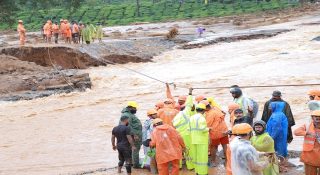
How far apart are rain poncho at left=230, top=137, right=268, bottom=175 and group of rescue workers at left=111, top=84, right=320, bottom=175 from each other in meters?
0.29

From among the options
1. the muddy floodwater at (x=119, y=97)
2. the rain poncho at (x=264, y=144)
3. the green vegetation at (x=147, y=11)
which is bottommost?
the muddy floodwater at (x=119, y=97)

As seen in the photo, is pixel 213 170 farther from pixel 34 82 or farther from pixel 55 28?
pixel 55 28

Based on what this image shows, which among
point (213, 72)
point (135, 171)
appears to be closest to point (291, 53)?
point (213, 72)

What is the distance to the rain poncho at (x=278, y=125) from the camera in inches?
352

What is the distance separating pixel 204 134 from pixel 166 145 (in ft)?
2.51

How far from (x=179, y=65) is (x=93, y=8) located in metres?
41.0

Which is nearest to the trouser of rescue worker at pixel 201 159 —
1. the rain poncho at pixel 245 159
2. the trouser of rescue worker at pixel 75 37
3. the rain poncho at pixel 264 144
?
the rain poncho at pixel 264 144

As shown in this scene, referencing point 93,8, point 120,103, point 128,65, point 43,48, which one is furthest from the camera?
point 93,8

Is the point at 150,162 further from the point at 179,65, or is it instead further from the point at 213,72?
the point at 179,65

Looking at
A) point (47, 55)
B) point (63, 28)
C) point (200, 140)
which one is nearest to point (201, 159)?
point (200, 140)

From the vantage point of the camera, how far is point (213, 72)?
24.5 metres

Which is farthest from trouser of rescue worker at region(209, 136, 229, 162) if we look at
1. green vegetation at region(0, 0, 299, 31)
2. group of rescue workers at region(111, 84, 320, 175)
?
green vegetation at region(0, 0, 299, 31)

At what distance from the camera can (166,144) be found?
8461mm

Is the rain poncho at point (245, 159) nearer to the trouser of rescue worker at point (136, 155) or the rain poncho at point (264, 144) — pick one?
the rain poncho at point (264, 144)
